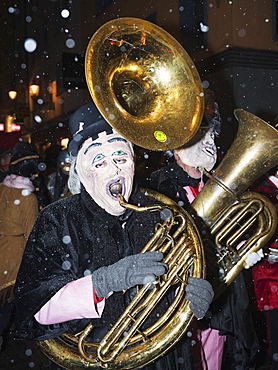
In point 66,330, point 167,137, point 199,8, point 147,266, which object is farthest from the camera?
point 199,8

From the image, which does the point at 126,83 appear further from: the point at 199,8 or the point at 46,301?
the point at 199,8

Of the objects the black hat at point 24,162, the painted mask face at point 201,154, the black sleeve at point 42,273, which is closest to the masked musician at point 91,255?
the black sleeve at point 42,273

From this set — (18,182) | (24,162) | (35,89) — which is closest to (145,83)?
(18,182)

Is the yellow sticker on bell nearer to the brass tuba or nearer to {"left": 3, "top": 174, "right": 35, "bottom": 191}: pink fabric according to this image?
the brass tuba

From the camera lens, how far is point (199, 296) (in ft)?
6.57

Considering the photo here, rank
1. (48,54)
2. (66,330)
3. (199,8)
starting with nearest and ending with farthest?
1. (66,330)
2. (199,8)
3. (48,54)

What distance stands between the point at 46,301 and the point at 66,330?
19 centimetres

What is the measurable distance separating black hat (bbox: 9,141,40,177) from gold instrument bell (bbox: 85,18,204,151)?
8.32 feet

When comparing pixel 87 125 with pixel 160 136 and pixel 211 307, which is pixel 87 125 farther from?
pixel 211 307

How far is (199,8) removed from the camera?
34.3 feet

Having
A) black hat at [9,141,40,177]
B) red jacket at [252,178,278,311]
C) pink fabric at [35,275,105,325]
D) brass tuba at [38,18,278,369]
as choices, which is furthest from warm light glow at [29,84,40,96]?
pink fabric at [35,275,105,325]

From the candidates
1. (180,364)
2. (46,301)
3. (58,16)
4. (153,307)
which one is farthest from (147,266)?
(58,16)

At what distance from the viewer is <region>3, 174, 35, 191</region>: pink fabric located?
14.3 feet

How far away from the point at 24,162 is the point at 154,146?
2852 millimetres
